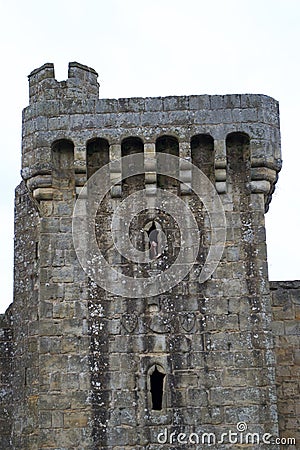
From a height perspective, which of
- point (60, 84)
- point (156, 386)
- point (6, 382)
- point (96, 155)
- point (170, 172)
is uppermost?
point (60, 84)

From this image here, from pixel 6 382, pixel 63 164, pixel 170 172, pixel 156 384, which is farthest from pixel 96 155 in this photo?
pixel 6 382

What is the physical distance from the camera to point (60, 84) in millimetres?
13070

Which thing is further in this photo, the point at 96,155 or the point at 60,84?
the point at 60,84

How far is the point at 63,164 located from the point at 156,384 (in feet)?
9.93

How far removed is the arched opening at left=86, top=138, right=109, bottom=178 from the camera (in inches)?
443

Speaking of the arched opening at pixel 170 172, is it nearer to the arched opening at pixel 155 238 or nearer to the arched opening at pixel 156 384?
the arched opening at pixel 155 238

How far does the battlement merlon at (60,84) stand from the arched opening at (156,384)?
4541 millimetres

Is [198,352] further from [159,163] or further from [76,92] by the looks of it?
[76,92]

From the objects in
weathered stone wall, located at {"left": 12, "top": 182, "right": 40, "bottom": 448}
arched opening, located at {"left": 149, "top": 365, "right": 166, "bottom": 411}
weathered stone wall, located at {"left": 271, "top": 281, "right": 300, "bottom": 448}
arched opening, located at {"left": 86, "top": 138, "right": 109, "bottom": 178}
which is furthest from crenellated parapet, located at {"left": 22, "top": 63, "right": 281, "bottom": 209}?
arched opening, located at {"left": 149, "top": 365, "right": 166, "bottom": 411}

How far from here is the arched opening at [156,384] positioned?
34.1ft

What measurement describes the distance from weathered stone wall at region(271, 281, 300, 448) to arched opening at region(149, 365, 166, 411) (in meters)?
2.27

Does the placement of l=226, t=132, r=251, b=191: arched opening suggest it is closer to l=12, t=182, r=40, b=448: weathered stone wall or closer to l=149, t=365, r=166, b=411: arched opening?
l=149, t=365, r=166, b=411: arched opening

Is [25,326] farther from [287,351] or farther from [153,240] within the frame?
[287,351]

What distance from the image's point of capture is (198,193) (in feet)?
36.5
